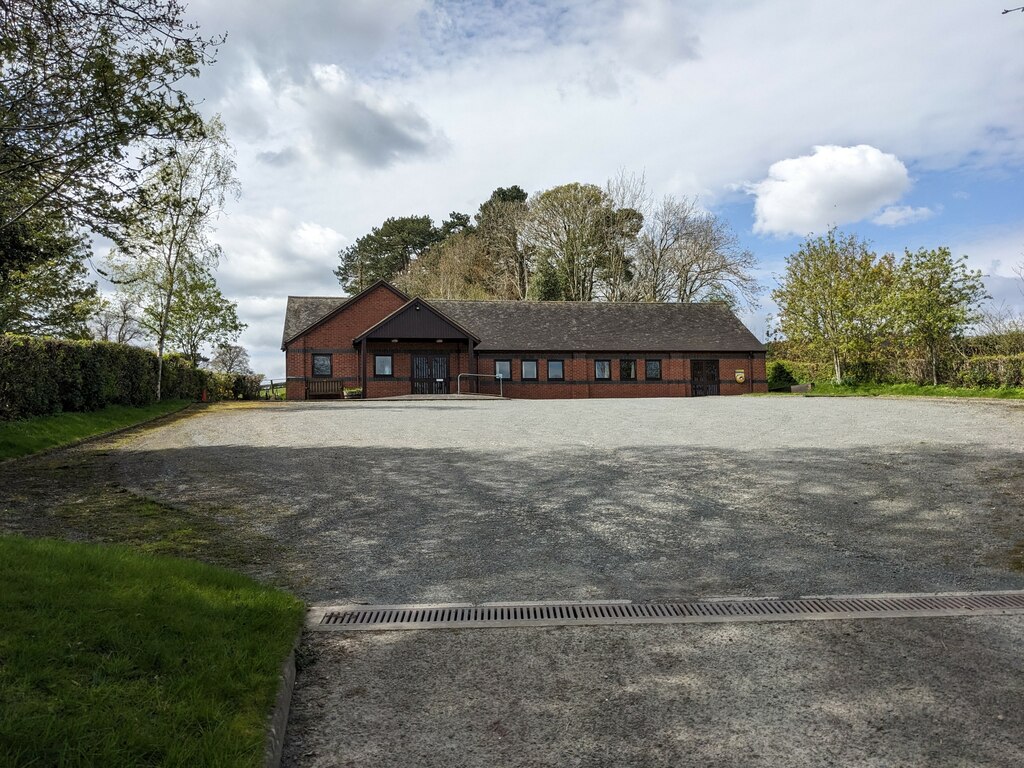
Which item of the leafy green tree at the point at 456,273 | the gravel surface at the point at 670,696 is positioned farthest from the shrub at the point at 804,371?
the gravel surface at the point at 670,696

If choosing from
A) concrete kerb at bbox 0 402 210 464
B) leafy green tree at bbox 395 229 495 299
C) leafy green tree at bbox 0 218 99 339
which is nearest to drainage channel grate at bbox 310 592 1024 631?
concrete kerb at bbox 0 402 210 464

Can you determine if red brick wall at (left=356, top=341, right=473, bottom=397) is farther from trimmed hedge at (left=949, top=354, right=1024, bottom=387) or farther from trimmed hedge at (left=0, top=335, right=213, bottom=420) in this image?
trimmed hedge at (left=949, top=354, right=1024, bottom=387)

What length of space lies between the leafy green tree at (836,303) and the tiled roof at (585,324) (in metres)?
5.22

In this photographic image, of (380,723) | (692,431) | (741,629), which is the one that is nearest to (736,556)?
(741,629)

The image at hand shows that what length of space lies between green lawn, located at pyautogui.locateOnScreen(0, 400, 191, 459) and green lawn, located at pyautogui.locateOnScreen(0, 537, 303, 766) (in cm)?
841

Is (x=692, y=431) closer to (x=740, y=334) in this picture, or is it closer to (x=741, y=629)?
(x=741, y=629)

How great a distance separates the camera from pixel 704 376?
40.3 meters

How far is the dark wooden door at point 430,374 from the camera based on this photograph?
3628 centimetres

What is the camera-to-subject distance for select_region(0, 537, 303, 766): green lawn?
2.58 meters

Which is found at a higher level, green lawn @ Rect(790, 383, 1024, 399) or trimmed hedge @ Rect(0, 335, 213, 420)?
trimmed hedge @ Rect(0, 335, 213, 420)

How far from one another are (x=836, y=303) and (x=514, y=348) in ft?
54.8

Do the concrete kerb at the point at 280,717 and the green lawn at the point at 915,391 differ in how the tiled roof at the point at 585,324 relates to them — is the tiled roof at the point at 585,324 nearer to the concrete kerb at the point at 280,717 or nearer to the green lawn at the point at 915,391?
the green lawn at the point at 915,391

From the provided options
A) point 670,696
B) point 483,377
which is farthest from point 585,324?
point 670,696

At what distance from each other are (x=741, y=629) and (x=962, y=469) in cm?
648
